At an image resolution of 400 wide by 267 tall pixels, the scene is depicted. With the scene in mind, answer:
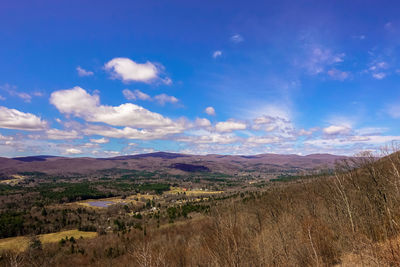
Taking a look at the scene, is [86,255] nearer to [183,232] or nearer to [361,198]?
[183,232]

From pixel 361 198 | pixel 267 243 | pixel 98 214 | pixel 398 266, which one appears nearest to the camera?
pixel 398 266

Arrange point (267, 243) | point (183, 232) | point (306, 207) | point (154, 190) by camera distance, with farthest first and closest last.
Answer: point (154, 190)
point (183, 232)
point (306, 207)
point (267, 243)

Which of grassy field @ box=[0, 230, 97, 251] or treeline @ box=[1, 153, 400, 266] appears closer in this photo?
treeline @ box=[1, 153, 400, 266]

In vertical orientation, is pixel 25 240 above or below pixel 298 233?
below

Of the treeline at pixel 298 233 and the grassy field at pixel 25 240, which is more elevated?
the treeline at pixel 298 233

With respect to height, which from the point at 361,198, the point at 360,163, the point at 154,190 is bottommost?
the point at 154,190

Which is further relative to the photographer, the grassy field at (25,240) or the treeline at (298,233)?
the grassy field at (25,240)

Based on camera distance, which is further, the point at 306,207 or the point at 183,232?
the point at 183,232

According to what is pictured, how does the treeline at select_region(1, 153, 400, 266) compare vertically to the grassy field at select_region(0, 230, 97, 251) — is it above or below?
above

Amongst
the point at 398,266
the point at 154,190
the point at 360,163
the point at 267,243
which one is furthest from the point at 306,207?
the point at 154,190

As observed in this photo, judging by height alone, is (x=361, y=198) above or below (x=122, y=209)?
above

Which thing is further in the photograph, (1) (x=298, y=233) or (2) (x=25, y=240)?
(2) (x=25, y=240)
